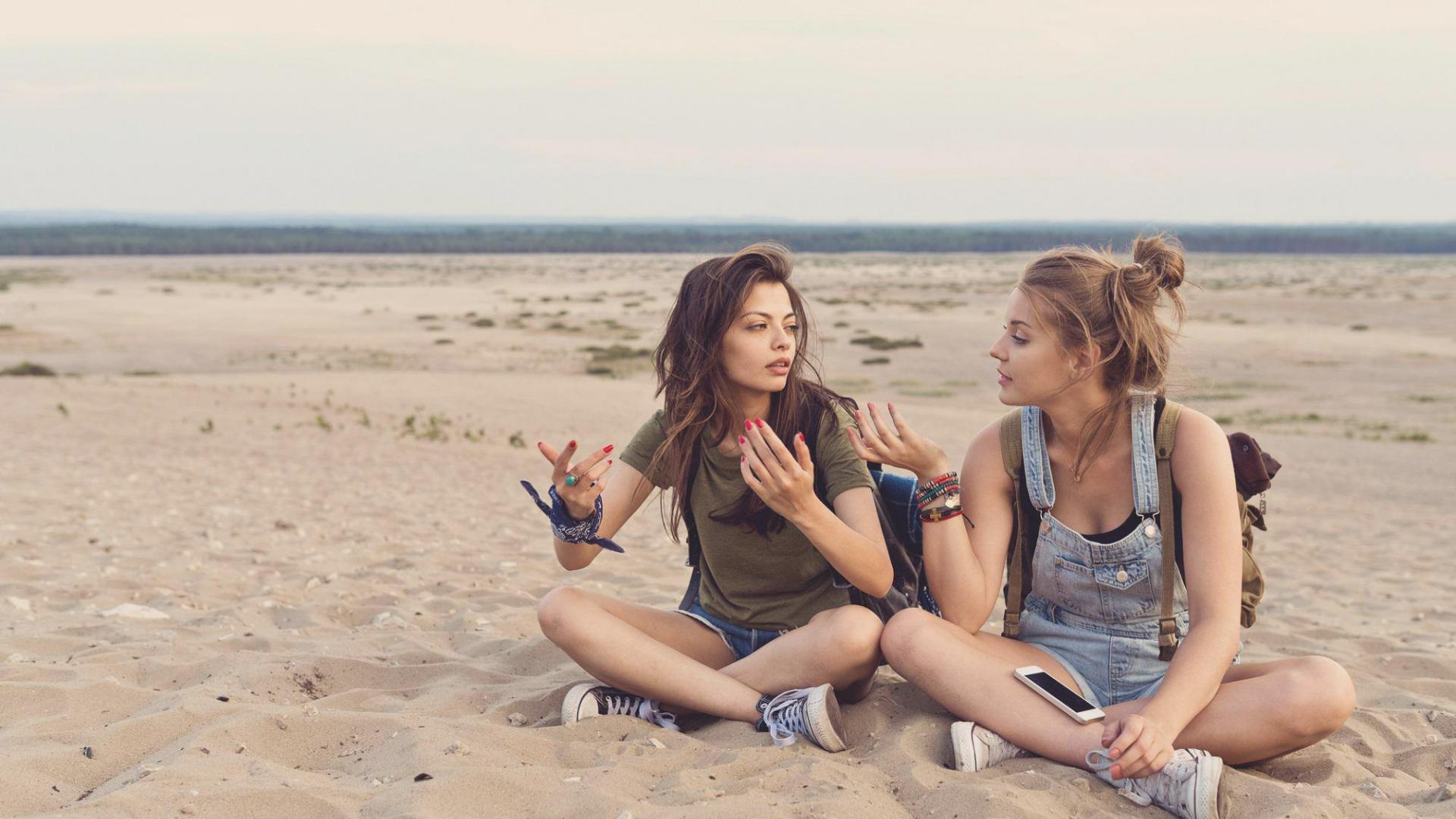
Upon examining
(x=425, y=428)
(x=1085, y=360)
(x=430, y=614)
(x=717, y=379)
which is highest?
(x=1085, y=360)

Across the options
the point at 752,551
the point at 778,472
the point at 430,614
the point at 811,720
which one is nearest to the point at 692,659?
the point at 752,551

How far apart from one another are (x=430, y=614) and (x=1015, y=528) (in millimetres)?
2884

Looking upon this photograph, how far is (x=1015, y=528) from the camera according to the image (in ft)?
12.8

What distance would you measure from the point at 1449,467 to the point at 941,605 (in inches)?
505

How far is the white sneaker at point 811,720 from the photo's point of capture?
11.6ft

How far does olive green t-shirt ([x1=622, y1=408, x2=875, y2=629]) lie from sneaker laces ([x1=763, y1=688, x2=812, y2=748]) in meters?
0.46

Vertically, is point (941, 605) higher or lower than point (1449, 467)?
higher

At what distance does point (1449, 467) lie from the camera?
14156 millimetres

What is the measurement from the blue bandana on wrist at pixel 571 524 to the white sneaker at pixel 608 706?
0.46m

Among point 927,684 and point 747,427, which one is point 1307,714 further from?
point 747,427

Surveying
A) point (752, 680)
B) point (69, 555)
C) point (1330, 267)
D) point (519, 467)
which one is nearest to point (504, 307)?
point (519, 467)

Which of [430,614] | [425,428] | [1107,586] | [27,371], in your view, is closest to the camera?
[1107,586]

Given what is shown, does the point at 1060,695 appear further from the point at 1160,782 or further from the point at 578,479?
the point at 578,479

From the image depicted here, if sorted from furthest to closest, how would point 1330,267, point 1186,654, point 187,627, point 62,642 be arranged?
1. point 1330,267
2. point 187,627
3. point 62,642
4. point 1186,654
